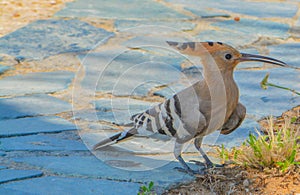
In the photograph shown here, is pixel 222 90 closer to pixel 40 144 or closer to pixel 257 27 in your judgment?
pixel 40 144

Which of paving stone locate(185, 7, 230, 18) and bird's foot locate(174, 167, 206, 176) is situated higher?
paving stone locate(185, 7, 230, 18)

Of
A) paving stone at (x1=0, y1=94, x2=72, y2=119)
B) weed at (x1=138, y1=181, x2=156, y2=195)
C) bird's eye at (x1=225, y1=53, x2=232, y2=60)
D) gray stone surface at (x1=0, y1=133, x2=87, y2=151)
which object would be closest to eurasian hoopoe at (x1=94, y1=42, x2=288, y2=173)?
bird's eye at (x1=225, y1=53, x2=232, y2=60)

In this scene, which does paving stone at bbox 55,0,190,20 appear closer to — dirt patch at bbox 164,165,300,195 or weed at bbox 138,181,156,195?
dirt patch at bbox 164,165,300,195

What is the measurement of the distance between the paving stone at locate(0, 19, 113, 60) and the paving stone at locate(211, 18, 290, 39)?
4.17ft

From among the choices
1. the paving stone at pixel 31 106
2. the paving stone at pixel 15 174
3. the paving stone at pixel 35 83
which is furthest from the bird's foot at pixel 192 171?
the paving stone at pixel 35 83

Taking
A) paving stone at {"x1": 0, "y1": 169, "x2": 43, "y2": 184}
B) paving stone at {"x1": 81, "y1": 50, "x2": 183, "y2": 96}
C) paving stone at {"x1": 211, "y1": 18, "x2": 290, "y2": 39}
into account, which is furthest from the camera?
paving stone at {"x1": 211, "y1": 18, "x2": 290, "y2": 39}

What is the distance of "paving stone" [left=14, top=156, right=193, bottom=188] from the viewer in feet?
12.1

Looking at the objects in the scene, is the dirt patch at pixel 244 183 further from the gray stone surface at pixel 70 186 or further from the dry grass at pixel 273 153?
the gray stone surface at pixel 70 186

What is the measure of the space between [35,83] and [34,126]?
86cm

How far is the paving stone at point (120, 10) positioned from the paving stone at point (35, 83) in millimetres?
1544

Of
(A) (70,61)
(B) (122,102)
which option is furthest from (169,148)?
(A) (70,61)

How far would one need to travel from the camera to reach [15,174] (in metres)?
3.66

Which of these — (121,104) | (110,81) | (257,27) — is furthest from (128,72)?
(257,27)

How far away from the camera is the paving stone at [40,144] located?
4070mm
